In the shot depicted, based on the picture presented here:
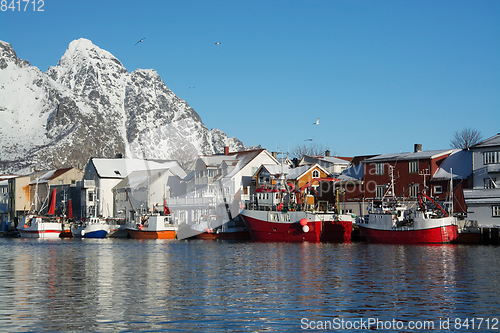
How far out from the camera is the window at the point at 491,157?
69.2 metres

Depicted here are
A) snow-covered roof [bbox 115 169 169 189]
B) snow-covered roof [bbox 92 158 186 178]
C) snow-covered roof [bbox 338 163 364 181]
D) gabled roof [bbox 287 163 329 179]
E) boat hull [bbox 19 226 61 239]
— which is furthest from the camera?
snow-covered roof [bbox 92 158 186 178]

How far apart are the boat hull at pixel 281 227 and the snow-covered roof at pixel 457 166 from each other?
16.9 meters

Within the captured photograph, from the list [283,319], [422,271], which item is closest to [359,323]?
[283,319]

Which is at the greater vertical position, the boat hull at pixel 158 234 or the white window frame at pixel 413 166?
the white window frame at pixel 413 166

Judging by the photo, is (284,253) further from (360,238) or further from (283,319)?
(283,319)

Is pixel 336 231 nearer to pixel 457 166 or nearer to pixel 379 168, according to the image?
pixel 379 168

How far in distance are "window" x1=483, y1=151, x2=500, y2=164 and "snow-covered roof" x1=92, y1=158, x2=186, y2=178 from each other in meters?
56.2

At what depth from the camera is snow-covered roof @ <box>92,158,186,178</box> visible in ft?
372

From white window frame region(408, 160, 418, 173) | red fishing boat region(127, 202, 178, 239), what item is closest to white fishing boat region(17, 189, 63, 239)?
red fishing boat region(127, 202, 178, 239)

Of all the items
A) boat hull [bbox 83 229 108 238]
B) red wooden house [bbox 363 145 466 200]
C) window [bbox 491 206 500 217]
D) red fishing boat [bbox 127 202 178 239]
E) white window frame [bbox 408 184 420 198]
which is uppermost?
red wooden house [bbox 363 145 466 200]

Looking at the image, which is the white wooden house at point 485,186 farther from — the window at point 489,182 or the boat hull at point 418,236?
the boat hull at point 418,236

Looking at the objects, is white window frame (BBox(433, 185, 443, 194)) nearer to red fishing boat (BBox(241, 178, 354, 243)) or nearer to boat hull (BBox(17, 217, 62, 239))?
red fishing boat (BBox(241, 178, 354, 243))

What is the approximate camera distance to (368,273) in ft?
112

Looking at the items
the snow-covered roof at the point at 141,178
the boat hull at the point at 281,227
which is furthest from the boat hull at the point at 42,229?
the boat hull at the point at 281,227
